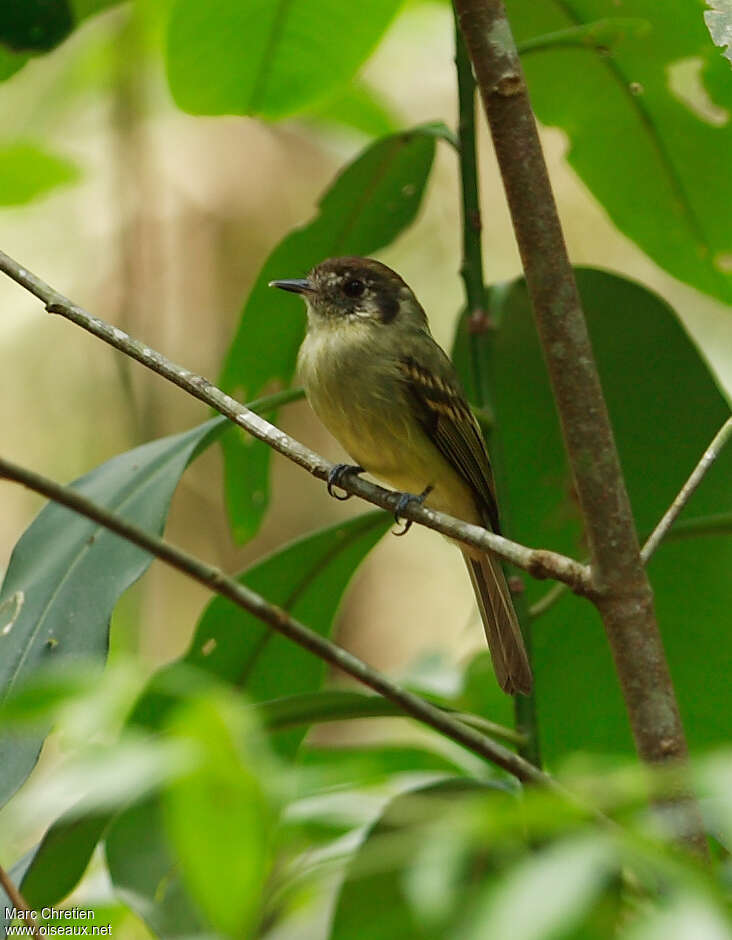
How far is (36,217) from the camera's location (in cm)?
540

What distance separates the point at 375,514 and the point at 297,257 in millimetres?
689

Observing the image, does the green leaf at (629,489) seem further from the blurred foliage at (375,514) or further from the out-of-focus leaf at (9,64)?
the out-of-focus leaf at (9,64)

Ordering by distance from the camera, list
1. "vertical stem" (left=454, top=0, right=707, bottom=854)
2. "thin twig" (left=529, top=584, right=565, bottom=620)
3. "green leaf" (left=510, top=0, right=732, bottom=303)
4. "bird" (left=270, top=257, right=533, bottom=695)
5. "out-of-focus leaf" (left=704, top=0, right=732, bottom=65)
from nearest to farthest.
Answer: "vertical stem" (left=454, top=0, right=707, bottom=854)
"out-of-focus leaf" (left=704, top=0, right=732, bottom=65)
"thin twig" (left=529, top=584, right=565, bottom=620)
"green leaf" (left=510, top=0, right=732, bottom=303)
"bird" (left=270, top=257, right=533, bottom=695)

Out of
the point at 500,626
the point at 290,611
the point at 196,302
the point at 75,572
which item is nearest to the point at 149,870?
the point at 75,572

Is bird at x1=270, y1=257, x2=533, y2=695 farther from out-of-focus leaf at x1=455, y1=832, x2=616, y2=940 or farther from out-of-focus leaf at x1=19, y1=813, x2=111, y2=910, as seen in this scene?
out-of-focus leaf at x1=455, y1=832, x2=616, y2=940

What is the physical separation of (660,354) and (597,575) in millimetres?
899

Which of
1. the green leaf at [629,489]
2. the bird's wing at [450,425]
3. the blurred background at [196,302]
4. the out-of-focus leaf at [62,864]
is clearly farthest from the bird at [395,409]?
the blurred background at [196,302]

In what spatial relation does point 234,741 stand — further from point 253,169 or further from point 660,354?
point 253,169

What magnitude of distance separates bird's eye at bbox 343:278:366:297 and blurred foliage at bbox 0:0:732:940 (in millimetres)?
148

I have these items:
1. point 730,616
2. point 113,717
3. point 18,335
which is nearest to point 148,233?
point 18,335

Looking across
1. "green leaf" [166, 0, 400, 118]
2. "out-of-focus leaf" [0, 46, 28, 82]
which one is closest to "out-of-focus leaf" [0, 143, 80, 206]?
"out-of-focus leaf" [0, 46, 28, 82]

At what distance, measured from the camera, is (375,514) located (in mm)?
2295

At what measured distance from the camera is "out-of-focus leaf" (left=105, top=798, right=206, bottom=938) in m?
1.95

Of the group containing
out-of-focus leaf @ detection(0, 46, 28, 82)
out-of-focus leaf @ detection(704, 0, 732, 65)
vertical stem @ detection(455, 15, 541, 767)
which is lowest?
vertical stem @ detection(455, 15, 541, 767)
